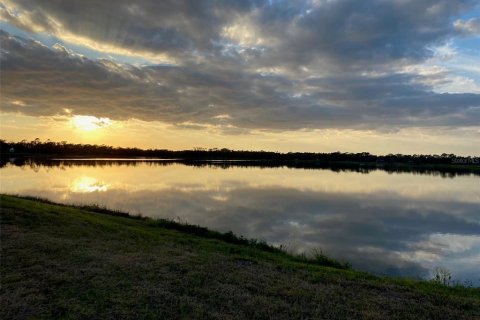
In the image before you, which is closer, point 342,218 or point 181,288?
point 181,288

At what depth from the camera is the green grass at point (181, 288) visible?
8.02 metres

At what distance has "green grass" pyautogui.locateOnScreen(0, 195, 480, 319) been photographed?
8.02 metres

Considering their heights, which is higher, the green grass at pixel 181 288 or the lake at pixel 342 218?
the green grass at pixel 181 288

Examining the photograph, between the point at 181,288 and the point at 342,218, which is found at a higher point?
the point at 181,288

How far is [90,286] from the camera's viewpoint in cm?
912

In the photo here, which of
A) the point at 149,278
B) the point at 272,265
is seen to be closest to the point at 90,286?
the point at 149,278

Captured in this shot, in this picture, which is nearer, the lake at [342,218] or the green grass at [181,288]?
the green grass at [181,288]

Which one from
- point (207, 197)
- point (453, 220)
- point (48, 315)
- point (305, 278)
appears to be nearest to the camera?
point (48, 315)

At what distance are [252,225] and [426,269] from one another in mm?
12278

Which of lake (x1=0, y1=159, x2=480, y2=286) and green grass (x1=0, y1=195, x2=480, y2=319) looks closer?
green grass (x1=0, y1=195, x2=480, y2=319)

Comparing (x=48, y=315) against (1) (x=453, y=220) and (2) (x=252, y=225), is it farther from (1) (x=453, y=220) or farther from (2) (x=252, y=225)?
(1) (x=453, y=220)

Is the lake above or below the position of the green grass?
below

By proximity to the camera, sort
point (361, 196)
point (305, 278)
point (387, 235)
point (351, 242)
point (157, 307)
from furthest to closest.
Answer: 1. point (361, 196)
2. point (387, 235)
3. point (351, 242)
4. point (305, 278)
5. point (157, 307)

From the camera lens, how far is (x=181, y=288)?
929 centimetres
